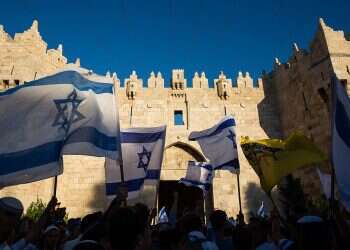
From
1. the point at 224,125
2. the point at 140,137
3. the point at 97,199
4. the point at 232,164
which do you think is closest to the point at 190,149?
the point at 97,199

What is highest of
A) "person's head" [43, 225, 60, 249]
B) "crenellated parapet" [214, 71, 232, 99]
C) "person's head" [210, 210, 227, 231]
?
"crenellated parapet" [214, 71, 232, 99]

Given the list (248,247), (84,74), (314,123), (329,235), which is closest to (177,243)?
(248,247)

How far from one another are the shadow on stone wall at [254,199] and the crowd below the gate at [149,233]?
10.6 metres

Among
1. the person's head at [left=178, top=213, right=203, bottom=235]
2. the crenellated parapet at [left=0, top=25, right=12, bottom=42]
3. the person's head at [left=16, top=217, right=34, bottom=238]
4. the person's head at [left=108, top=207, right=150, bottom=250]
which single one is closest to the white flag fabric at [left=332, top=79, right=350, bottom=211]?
the person's head at [left=178, top=213, right=203, bottom=235]

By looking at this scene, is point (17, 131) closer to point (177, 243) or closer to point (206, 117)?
point (177, 243)

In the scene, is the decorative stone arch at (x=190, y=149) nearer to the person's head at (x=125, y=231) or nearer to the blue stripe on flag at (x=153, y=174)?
the blue stripe on flag at (x=153, y=174)

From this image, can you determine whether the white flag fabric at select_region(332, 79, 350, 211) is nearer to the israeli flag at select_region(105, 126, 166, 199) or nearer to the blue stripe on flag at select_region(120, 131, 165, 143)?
the israeli flag at select_region(105, 126, 166, 199)

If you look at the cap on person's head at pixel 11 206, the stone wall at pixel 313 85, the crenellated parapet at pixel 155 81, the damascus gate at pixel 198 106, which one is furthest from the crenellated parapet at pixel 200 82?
the cap on person's head at pixel 11 206

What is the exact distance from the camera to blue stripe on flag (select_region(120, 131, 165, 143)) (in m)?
6.02

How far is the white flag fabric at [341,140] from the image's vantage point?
2.89 metres

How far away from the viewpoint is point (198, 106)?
15.8 metres

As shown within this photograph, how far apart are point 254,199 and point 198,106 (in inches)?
201

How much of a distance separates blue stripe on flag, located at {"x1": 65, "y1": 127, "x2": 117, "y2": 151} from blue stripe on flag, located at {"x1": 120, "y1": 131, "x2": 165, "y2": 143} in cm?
185

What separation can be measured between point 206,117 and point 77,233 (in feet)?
40.4
